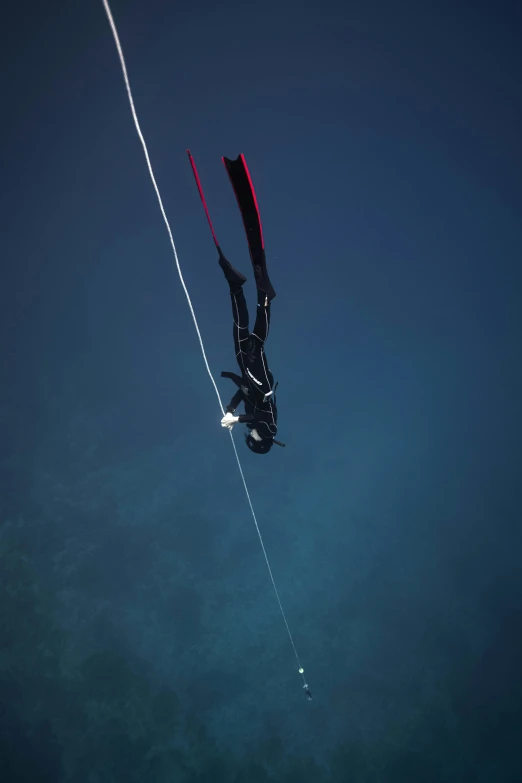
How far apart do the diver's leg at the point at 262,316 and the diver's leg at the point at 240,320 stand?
139mm

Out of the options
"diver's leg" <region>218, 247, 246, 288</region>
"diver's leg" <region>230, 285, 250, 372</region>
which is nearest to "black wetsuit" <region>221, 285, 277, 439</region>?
"diver's leg" <region>230, 285, 250, 372</region>

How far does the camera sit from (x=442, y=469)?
453 inches

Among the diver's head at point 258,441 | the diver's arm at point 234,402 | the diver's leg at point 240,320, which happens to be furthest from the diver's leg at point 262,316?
the diver's head at point 258,441

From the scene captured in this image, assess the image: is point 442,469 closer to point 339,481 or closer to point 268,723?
point 339,481

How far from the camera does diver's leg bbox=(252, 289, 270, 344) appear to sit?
4.10 m

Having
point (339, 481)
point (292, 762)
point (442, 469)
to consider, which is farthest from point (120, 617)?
point (442, 469)

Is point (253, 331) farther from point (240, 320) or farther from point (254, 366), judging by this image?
point (254, 366)

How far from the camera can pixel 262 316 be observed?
13.9ft

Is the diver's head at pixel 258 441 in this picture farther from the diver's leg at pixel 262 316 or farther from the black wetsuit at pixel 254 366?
the diver's leg at pixel 262 316

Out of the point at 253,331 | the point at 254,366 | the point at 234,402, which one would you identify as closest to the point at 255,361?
the point at 254,366

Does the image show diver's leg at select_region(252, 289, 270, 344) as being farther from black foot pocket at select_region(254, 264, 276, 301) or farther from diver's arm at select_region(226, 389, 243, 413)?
diver's arm at select_region(226, 389, 243, 413)

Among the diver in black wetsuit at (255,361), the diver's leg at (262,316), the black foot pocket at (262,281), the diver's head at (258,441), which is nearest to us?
the black foot pocket at (262,281)

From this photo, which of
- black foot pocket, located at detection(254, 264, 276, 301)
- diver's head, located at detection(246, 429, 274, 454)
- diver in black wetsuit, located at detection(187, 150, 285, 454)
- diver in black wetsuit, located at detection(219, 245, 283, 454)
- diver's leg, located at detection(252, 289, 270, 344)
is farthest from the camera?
diver's head, located at detection(246, 429, 274, 454)

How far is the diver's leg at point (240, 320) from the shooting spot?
419 centimetres
